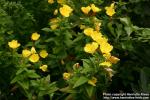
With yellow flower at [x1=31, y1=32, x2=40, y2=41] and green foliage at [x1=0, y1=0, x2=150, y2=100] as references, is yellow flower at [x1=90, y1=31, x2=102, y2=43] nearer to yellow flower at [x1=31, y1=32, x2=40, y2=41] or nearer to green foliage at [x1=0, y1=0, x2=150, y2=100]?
green foliage at [x1=0, y1=0, x2=150, y2=100]

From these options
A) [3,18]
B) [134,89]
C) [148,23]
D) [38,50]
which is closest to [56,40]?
[38,50]

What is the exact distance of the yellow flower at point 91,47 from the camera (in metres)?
2.61

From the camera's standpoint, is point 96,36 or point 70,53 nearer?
point 96,36

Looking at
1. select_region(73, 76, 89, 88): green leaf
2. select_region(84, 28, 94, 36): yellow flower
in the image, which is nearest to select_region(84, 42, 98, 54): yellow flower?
select_region(84, 28, 94, 36): yellow flower

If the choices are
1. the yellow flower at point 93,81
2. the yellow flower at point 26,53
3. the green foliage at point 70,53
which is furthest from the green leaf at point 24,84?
the yellow flower at point 93,81

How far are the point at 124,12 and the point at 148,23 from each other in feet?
0.74

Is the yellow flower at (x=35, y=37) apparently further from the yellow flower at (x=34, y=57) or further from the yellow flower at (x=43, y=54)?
the yellow flower at (x=34, y=57)

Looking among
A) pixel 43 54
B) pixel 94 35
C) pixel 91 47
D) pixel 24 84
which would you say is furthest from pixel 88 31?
pixel 24 84

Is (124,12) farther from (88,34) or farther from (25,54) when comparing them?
(25,54)

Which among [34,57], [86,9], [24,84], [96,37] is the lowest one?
[24,84]

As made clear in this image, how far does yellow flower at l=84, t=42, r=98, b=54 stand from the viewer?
261 centimetres

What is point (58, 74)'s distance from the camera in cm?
299

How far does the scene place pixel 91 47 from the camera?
103 inches

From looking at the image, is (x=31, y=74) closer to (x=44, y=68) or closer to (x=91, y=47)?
(x=44, y=68)
